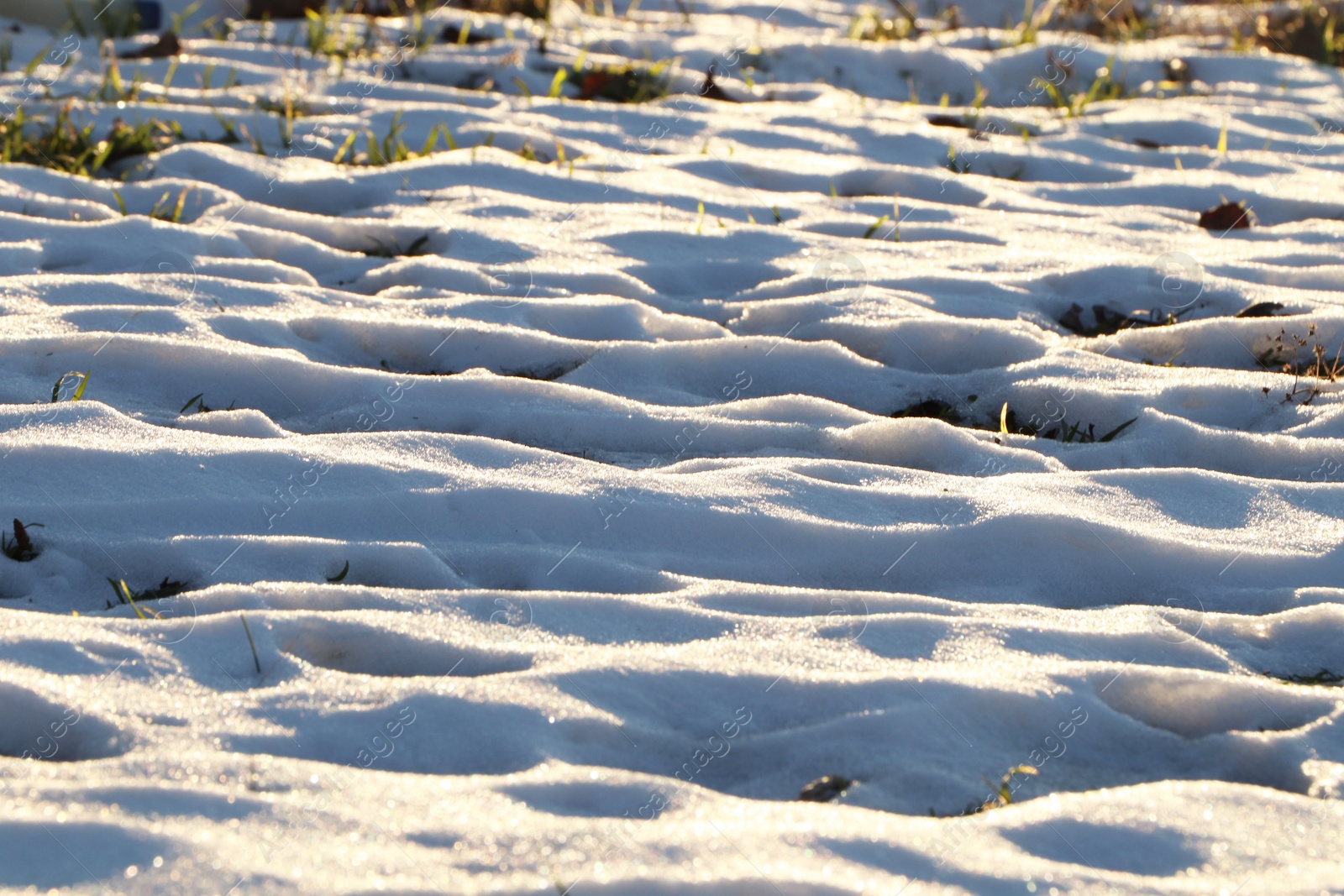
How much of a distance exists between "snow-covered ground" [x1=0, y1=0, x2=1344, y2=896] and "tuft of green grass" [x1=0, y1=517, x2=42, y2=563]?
0.02 meters

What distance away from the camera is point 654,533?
2051 millimetres

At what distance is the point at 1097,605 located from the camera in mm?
1959

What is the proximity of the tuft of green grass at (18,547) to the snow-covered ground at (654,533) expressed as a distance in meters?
0.02

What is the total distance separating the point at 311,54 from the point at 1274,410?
4.89 metres

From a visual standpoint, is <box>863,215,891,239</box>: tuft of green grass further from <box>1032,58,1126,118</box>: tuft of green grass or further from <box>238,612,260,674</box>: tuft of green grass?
<box>238,612,260,674</box>: tuft of green grass

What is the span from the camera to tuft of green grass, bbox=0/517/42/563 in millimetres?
1866

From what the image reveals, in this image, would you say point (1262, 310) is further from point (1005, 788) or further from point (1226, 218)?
point (1005, 788)

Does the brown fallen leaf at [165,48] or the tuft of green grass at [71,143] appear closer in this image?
the tuft of green grass at [71,143]

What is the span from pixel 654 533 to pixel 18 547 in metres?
1.05

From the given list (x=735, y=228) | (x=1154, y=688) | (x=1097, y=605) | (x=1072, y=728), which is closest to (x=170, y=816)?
(x=1072, y=728)

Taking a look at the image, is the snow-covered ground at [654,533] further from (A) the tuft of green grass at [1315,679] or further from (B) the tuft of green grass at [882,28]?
(B) the tuft of green grass at [882,28]

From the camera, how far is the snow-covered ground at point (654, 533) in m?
1.33

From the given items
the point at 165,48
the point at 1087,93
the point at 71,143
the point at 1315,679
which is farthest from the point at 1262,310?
the point at 165,48

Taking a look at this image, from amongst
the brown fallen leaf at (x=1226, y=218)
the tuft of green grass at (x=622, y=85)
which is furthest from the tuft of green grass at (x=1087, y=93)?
the tuft of green grass at (x=622, y=85)
